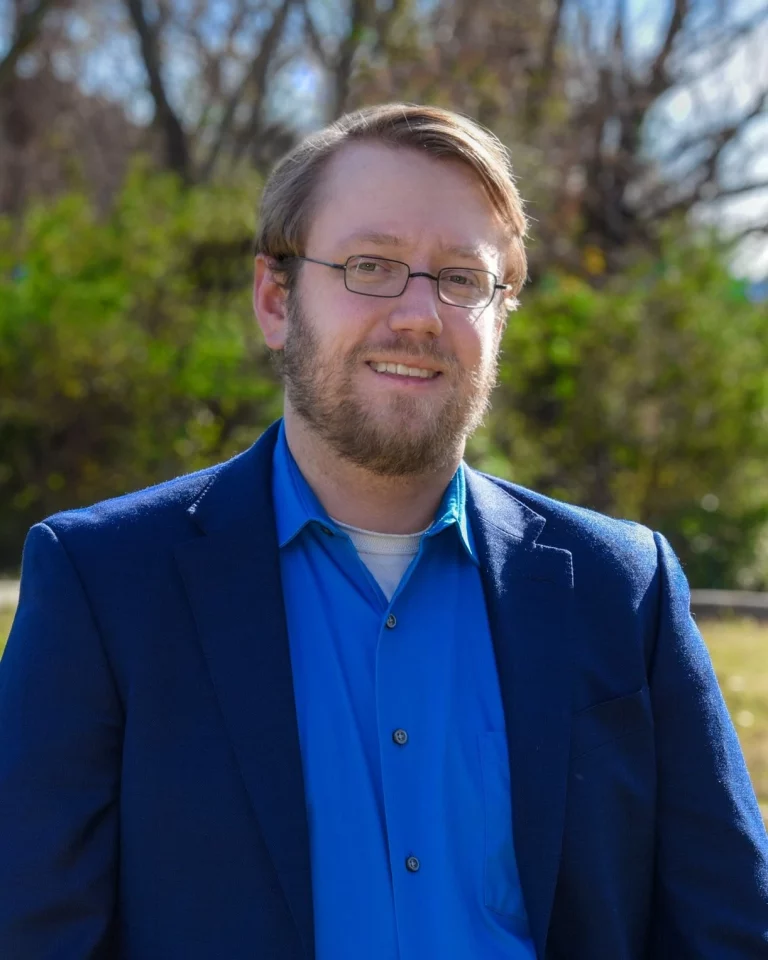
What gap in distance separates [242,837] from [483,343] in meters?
1.01

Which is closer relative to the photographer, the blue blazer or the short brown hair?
the blue blazer

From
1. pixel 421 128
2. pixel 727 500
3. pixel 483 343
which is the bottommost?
pixel 727 500

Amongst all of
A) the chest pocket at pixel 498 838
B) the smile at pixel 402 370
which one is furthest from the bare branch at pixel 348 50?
the chest pocket at pixel 498 838

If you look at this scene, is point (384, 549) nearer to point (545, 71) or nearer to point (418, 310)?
point (418, 310)

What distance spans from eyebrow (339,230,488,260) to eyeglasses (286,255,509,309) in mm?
28

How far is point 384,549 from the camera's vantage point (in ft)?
7.68

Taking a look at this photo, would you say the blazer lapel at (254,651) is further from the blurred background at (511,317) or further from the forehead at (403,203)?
the blurred background at (511,317)

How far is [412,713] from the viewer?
2.12 m

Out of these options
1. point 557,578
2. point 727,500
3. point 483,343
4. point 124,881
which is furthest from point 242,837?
point 727,500

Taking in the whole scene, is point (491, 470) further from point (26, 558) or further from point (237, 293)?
point (26, 558)

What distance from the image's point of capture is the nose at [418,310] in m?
2.26

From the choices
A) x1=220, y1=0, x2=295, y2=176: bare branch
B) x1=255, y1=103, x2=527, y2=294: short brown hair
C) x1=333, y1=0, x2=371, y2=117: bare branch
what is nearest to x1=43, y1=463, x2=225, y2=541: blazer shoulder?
x1=255, y1=103, x2=527, y2=294: short brown hair

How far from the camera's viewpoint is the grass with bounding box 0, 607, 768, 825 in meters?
5.82

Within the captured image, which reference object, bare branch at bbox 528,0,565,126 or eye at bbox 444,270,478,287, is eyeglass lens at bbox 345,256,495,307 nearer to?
eye at bbox 444,270,478,287
